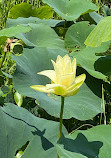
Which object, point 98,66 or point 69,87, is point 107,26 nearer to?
point 69,87

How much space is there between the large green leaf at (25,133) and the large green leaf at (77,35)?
87 centimetres

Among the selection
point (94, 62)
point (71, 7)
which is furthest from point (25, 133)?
point (71, 7)

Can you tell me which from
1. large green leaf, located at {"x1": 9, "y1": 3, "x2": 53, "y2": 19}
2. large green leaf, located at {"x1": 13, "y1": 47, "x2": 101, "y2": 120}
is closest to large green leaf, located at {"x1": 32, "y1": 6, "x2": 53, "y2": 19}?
large green leaf, located at {"x1": 9, "y1": 3, "x2": 53, "y2": 19}

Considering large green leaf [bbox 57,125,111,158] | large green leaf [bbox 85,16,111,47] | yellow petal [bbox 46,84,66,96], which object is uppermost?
large green leaf [bbox 85,16,111,47]

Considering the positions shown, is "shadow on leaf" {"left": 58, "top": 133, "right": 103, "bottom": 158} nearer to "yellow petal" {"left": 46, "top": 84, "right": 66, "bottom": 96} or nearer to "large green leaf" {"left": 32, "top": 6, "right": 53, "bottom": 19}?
"yellow petal" {"left": 46, "top": 84, "right": 66, "bottom": 96}

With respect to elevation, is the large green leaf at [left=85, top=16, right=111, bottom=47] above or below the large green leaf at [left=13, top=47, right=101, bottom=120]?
above

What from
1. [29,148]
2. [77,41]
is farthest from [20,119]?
[77,41]

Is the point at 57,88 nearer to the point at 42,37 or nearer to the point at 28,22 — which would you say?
the point at 42,37

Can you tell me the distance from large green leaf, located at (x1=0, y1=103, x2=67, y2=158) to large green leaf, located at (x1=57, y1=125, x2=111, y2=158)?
0.14m

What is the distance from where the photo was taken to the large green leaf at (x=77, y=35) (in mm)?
2389

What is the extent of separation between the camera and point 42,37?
244 centimetres

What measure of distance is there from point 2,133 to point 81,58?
0.78 meters

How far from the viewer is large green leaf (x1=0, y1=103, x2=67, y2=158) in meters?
1.41

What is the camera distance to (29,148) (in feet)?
4.68
